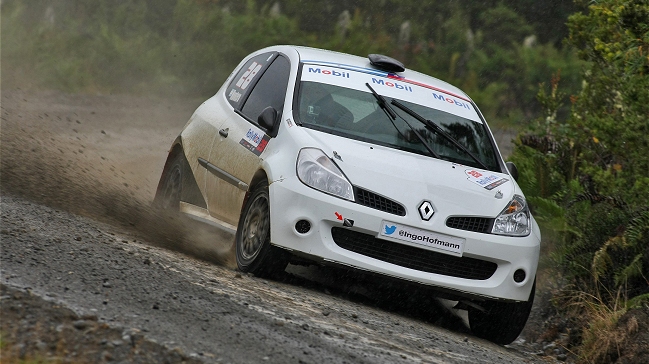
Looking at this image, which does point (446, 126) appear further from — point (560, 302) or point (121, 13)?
point (121, 13)

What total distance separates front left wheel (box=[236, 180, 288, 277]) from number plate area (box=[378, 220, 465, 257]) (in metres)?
0.72

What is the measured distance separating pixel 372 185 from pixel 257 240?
2.96 ft

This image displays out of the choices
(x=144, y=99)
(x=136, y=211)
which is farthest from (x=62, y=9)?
(x=136, y=211)

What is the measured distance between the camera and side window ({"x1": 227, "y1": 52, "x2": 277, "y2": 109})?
8.60 meters

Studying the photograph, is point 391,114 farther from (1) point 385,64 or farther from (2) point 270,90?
(2) point 270,90

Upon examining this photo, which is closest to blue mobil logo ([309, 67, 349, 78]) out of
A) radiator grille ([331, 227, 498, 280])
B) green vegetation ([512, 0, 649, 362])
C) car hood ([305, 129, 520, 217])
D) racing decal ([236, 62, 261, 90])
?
racing decal ([236, 62, 261, 90])

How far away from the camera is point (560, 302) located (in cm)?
875

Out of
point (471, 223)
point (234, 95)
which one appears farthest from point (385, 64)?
point (471, 223)

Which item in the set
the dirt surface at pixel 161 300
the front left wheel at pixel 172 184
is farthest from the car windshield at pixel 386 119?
the front left wheel at pixel 172 184

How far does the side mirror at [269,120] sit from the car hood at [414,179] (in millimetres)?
330

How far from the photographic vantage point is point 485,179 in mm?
7316

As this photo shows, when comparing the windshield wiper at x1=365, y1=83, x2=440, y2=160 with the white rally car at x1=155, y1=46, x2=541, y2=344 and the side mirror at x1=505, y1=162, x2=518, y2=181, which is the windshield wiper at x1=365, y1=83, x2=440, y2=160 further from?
the side mirror at x1=505, y1=162, x2=518, y2=181

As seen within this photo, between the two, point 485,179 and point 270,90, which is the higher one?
point 270,90

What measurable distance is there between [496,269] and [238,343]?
8.80ft
